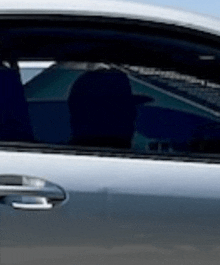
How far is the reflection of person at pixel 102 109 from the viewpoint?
233 centimetres

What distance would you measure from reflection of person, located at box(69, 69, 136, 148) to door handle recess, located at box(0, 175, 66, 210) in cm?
19

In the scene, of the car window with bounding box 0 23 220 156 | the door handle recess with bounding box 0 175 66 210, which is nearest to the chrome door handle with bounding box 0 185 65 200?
the door handle recess with bounding box 0 175 66 210

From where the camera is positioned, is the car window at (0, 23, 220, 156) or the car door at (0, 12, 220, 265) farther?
the car window at (0, 23, 220, 156)

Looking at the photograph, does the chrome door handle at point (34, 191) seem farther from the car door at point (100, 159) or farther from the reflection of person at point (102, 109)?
the reflection of person at point (102, 109)

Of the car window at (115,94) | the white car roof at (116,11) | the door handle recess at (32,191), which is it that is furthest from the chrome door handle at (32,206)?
the white car roof at (116,11)

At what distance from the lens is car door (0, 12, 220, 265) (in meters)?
2.18

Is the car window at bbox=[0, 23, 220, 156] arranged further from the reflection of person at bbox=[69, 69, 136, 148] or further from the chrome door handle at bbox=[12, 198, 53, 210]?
the chrome door handle at bbox=[12, 198, 53, 210]

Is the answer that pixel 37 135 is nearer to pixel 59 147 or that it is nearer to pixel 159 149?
pixel 59 147

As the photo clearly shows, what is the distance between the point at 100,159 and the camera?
228cm

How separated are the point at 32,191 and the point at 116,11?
2.28 ft

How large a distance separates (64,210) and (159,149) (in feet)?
1.30

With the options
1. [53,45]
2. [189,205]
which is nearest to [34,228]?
[189,205]

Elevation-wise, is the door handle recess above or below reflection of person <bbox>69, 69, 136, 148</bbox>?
below

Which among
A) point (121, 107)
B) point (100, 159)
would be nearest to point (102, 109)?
point (121, 107)
